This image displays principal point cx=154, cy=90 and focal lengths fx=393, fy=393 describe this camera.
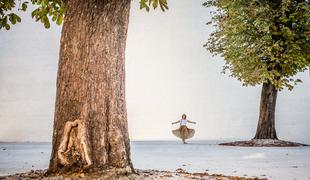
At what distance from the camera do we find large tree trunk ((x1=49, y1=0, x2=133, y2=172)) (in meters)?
5.83

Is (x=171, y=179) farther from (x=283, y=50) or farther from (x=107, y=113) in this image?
(x=283, y=50)

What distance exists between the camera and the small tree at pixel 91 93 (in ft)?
19.1

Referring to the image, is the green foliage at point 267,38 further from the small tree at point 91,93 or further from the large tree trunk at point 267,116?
the small tree at point 91,93

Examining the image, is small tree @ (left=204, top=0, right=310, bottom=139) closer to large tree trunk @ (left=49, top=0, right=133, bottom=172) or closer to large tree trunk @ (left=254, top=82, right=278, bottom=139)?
large tree trunk @ (left=254, top=82, right=278, bottom=139)

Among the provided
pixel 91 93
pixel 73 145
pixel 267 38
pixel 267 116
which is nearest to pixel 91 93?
pixel 91 93

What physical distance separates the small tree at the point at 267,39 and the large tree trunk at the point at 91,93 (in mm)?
12713

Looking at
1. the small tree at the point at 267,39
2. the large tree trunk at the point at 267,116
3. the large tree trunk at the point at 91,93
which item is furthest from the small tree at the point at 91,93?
the large tree trunk at the point at 267,116

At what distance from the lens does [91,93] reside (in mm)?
5941

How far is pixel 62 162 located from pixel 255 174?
11.9 feet

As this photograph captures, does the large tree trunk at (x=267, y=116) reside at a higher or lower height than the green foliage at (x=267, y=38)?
lower

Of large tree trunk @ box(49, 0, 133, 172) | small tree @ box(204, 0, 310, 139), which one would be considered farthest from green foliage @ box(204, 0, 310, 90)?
large tree trunk @ box(49, 0, 133, 172)

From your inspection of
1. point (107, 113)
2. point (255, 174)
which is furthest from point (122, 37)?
A: point (255, 174)

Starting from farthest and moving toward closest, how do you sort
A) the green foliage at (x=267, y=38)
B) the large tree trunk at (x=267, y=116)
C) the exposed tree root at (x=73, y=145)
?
the large tree trunk at (x=267, y=116), the green foliage at (x=267, y=38), the exposed tree root at (x=73, y=145)

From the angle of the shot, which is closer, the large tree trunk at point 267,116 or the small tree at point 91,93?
the small tree at point 91,93
